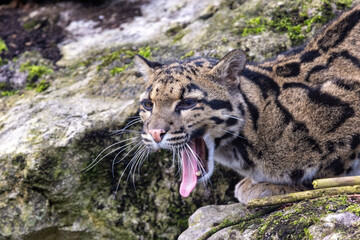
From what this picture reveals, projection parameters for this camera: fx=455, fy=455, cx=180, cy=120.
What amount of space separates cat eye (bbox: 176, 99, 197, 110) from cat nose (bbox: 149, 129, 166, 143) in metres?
0.42

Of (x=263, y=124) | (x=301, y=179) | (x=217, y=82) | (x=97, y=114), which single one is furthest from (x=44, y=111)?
(x=301, y=179)

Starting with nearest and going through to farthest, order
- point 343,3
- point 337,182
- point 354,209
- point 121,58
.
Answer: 1. point 354,209
2. point 337,182
3. point 343,3
4. point 121,58

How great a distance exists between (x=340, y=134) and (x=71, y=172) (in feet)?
12.7

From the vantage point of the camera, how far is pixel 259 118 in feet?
18.4

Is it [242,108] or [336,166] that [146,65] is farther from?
[336,166]

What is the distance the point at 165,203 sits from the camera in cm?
696

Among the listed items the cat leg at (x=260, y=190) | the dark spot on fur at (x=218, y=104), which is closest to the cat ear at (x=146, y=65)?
the dark spot on fur at (x=218, y=104)

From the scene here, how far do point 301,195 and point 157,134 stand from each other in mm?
1670

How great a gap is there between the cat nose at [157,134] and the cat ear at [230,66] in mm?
1026

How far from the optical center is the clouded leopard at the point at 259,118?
5.29m

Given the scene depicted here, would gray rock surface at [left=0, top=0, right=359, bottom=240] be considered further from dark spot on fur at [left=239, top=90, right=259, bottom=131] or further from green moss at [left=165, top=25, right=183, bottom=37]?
dark spot on fur at [left=239, top=90, right=259, bottom=131]

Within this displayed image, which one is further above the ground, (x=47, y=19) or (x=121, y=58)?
(x=47, y=19)

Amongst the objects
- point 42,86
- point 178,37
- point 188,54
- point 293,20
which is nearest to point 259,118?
point 188,54

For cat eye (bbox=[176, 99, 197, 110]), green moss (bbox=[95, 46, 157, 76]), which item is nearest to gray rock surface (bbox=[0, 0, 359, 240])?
green moss (bbox=[95, 46, 157, 76])
